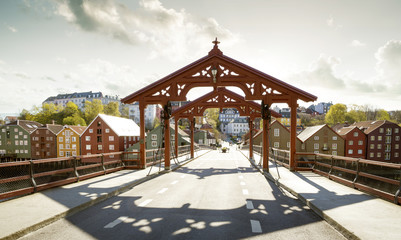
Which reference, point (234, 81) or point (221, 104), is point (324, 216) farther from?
point (221, 104)

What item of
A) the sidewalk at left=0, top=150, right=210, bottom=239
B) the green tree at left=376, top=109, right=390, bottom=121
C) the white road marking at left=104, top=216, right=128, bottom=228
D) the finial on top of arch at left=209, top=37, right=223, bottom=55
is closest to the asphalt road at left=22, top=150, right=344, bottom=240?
the white road marking at left=104, top=216, right=128, bottom=228

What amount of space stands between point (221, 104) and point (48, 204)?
14371 mm

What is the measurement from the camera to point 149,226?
182 inches

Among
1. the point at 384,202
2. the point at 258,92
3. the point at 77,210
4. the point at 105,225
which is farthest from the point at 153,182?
the point at 384,202

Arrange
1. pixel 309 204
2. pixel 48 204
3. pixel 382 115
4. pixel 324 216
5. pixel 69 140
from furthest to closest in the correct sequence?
pixel 382 115
pixel 69 140
pixel 309 204
pixel 48 204
pixel 324 216

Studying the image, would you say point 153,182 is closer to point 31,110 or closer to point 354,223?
point 354,223

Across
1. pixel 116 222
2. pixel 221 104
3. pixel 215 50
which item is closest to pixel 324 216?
pixel 116 222

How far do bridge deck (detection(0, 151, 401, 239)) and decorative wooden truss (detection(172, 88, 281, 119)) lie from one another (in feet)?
36.6

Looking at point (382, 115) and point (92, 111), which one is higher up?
point (92, 111)

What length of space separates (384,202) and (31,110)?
105705 millimetres

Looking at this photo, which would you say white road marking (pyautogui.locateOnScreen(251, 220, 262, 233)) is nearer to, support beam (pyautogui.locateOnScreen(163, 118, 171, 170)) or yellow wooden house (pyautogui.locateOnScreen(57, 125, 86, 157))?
support beam (pyautogui.locateOnScreen(163, 118, 171, 170))

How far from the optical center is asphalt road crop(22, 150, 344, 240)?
4262 millimetres

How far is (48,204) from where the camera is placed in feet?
19.0

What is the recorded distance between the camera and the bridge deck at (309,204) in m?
4.26
